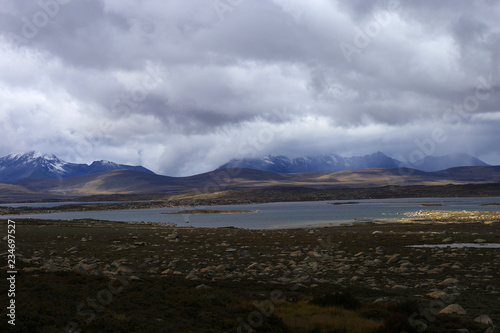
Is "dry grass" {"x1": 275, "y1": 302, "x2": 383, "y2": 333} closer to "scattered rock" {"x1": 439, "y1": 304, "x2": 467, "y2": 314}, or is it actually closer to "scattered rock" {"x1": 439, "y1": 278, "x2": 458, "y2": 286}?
"scattered rock" {"x1": 439, "y1": 304, "x2": 467, "y2": 314}

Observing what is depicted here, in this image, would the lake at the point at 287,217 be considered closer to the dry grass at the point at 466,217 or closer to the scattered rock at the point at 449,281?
the dry grass at the point at 466,217

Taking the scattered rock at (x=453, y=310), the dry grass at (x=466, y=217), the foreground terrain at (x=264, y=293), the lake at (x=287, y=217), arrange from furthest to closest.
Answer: the lake at (x=287, y=217) → the dry grass at (x=466, y=217) → the scattered rock at (x=453, y=310) → the foreground terrain at (x=264, y=293)

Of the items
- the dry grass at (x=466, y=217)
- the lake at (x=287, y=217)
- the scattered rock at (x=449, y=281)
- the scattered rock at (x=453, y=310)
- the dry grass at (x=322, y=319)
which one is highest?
the dry grass at (x=322, y=319)

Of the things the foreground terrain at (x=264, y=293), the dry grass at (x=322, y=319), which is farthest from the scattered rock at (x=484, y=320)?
the dry grass at (x=322, y=319)

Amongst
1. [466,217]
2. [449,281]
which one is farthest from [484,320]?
[466,217]

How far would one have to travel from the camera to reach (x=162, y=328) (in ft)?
39.6

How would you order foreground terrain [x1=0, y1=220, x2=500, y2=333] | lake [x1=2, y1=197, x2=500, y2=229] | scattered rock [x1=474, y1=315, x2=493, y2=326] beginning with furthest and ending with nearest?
lake [x1=2, y1=197, x2=500, y2=229]
scattered rock [x1=474, y1=315, x2=493, y2=326]
foreground terrain [x1=0, y1=220, x2=500, y2=333]

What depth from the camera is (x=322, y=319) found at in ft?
42.8

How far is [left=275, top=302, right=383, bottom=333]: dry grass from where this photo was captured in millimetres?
12203

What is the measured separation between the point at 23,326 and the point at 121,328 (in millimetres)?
2686

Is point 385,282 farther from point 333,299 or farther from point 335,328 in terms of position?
point 335,328

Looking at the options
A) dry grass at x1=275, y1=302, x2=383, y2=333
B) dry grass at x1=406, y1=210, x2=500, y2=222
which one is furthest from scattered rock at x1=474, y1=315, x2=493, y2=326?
dry grass at x1=406, y1=210, x2=500, y2=222

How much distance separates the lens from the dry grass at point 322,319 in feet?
40.0

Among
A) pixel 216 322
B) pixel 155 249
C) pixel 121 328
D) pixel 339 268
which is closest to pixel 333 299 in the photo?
pixel 216 322
